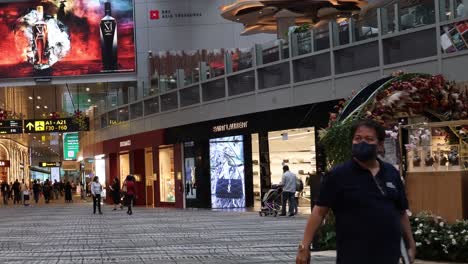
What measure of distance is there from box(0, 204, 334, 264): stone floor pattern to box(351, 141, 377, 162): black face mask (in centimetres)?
597

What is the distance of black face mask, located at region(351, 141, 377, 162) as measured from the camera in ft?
14.1

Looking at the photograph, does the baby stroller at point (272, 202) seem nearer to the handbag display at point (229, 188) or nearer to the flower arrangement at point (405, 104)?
the handbag display at point (229, 188)

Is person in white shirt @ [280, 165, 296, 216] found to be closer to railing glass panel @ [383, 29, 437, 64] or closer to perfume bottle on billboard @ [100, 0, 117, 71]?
railing glass panel @ [383, 29, 437, 64]

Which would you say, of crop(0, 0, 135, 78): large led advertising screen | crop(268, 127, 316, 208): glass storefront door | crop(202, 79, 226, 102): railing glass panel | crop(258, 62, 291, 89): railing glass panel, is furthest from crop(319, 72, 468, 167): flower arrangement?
crop(0, 0, 135, 78): large led advertising screen

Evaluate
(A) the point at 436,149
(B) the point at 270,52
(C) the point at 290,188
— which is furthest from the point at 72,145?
(A) the point at 436,149

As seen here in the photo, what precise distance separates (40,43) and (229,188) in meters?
20.6

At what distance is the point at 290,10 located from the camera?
31031mm

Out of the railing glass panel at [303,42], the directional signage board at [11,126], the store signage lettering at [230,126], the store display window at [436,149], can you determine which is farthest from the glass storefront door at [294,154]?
the directional signage board at [11,126]

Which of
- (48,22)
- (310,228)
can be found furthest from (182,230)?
(48,22)

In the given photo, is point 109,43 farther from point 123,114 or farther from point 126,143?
point 126,143

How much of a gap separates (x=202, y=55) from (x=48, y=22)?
11.1m

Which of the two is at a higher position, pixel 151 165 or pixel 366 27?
pixel 366 27

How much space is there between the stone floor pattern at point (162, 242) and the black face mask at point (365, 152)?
235 inches

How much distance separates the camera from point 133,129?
3634 centimetres
